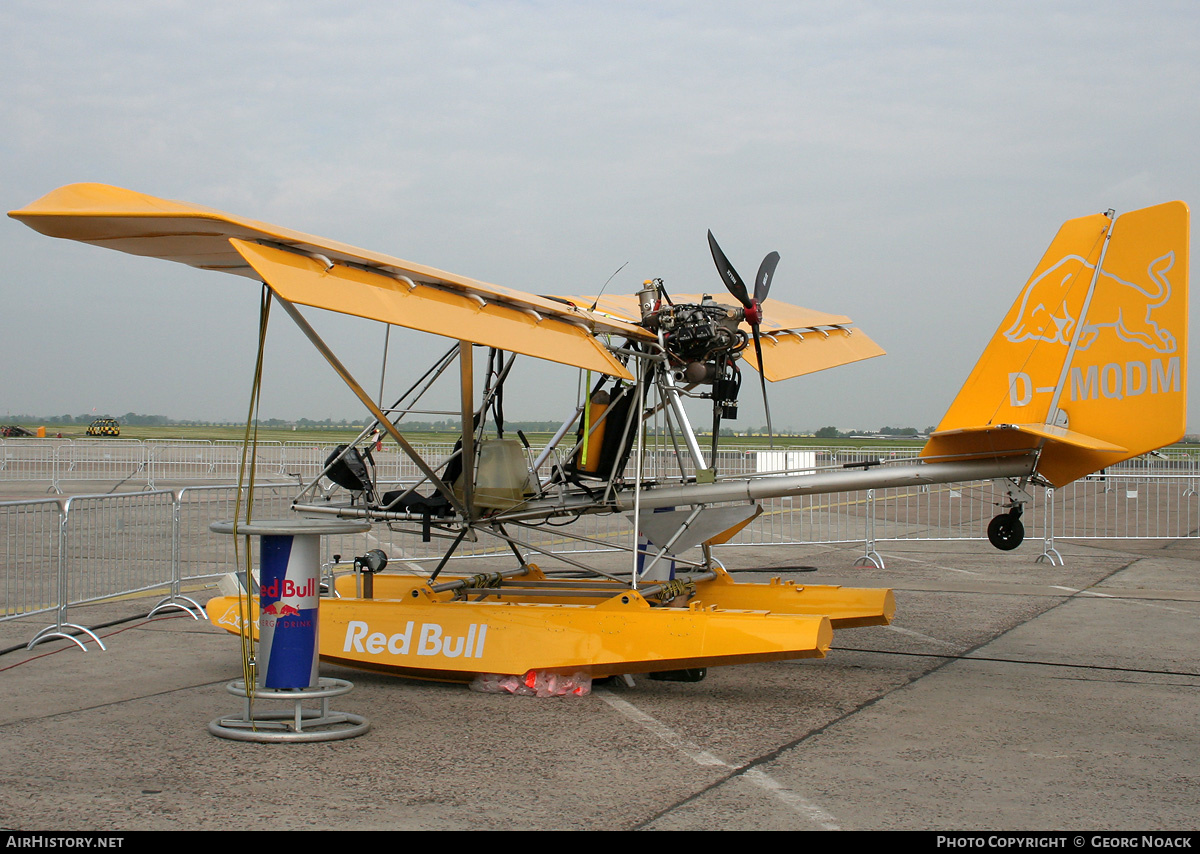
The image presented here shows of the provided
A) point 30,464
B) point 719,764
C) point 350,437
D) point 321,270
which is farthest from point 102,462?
point 719,764

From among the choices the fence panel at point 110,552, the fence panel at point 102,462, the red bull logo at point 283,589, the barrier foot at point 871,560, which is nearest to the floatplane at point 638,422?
the red bull logo at point 283,589

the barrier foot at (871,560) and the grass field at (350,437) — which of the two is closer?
the barrier foot at (871,560)

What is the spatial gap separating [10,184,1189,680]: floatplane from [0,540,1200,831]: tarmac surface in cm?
47

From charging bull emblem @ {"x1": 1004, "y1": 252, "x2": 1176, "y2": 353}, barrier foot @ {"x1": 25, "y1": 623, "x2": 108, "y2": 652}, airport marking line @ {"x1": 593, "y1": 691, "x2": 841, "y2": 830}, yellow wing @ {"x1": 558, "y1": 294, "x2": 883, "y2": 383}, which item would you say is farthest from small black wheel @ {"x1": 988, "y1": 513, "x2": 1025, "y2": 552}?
barrier foot @ {"x1": 25, "y1": 623, "x2": 108, "y2": 652}

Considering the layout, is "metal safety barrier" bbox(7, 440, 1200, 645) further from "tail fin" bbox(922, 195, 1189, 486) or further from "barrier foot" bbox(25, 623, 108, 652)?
"tail fin" bbox(922, 195, 1189, 486)

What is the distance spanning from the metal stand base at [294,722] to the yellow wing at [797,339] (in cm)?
455

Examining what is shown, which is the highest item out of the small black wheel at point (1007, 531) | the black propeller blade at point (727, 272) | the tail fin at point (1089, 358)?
the black propeller blade at point (727, 272)

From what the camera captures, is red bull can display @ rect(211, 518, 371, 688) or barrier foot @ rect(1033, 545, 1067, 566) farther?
barrier foot @ rect(1033, 545, 1067, 566)

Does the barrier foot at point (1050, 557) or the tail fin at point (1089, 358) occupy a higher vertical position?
the tail fin at point (1089, 358)

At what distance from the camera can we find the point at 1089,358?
6539mm

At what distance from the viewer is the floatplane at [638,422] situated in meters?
5.88

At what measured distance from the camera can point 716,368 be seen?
27.1 ft

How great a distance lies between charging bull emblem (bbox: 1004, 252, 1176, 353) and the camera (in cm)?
625

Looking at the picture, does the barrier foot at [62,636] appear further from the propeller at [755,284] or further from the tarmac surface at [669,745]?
the propeller at [755,284]
